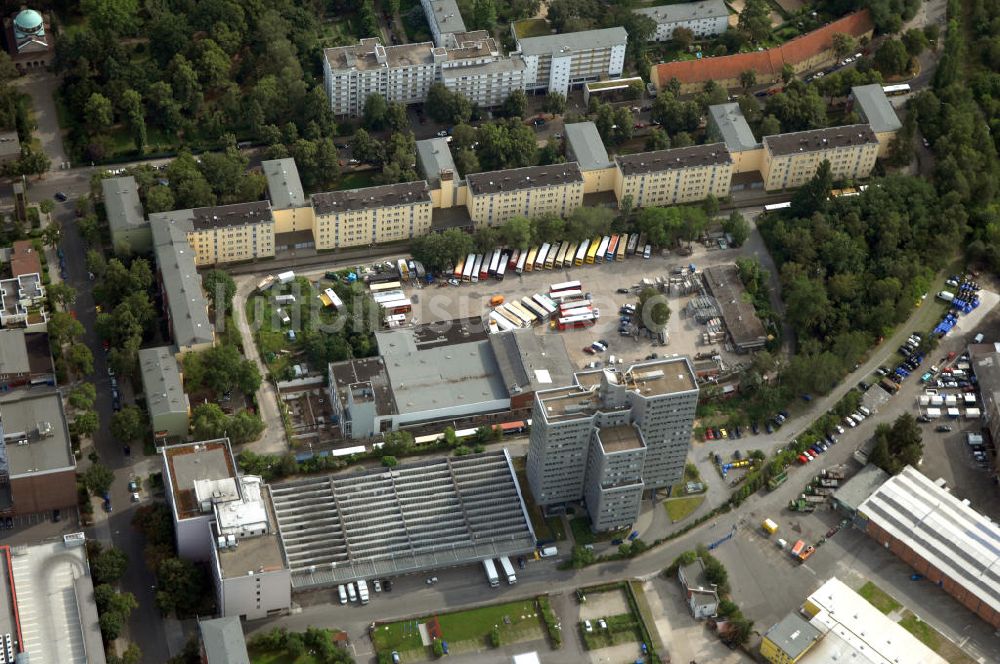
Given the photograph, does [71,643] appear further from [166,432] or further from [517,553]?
[517,553]

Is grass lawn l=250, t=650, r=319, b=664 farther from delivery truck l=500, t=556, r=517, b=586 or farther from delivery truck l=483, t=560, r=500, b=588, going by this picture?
delivery truck l=500, t=556, r=517, b=586

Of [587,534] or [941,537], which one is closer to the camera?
[941,537]

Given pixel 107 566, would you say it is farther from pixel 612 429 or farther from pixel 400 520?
pixel 612 429

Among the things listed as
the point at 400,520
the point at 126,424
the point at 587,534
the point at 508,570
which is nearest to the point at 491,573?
the point at 508,570

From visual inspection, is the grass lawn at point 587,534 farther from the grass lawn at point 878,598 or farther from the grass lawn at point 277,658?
the grass lawn at point 277,658

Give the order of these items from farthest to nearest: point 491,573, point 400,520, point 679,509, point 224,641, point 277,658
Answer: point 679,509
point 400,520
point 491,573
point 277,658
point 224,641
